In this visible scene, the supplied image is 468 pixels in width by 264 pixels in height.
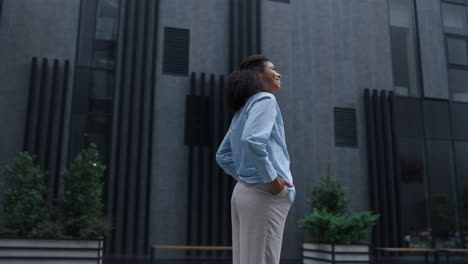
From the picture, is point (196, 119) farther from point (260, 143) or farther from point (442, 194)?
point (260, 143)

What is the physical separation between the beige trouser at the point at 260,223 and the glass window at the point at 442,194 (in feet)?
48.8

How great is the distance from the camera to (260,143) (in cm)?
218

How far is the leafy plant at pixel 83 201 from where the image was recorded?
30.5 feet

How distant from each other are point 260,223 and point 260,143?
40cm

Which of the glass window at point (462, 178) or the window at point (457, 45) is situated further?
the window at point (457, 45)

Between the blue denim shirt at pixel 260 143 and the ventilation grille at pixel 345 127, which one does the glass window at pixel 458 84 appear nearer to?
the ventilation grille at pixel 345 127

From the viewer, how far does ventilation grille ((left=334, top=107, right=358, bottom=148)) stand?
599 inches

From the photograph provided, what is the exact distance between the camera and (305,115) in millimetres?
15039

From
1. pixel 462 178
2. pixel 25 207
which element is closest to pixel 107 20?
pixel 25 207

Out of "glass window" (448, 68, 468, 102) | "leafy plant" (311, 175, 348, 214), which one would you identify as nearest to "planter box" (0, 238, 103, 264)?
Result: "leafy plant" (311, 175, 348, 214)

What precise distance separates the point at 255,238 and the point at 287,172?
0.40 m

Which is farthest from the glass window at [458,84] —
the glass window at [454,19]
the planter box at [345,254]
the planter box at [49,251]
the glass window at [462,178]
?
the planter box at [49,251]

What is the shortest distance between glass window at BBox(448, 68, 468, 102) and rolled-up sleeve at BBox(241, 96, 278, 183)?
16532 millimetres

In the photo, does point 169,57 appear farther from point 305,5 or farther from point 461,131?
point 461,131
